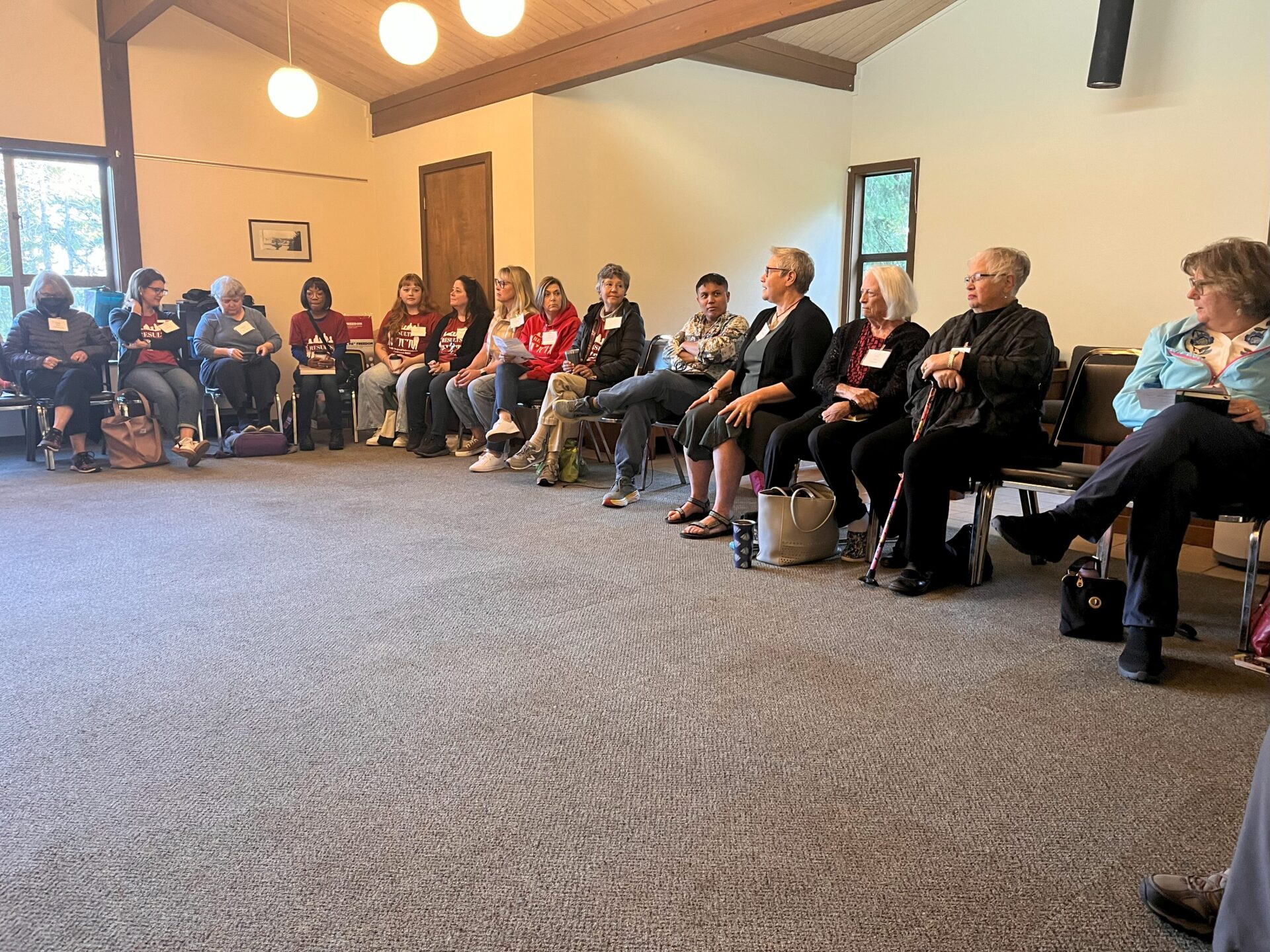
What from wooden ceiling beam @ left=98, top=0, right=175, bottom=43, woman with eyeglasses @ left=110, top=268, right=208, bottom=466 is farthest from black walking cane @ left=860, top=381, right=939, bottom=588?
wooden ceiling beam @ left=98, top=0, right=175, bottom=43

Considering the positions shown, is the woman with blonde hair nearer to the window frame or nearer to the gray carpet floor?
the gray carpet floor

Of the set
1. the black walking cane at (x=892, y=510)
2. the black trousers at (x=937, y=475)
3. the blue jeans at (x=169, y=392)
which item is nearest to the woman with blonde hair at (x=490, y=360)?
the blue jeans at (x=169, y=392)

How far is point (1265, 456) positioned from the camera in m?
2.57

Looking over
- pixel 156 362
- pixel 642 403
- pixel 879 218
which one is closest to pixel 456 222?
pixel 156 362

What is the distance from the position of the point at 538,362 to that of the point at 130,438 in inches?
99.4

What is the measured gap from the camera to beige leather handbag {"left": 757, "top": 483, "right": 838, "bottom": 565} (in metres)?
3.54

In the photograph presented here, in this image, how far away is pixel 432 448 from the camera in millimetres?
6285

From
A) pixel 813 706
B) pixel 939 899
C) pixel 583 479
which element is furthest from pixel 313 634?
pixel 583 479

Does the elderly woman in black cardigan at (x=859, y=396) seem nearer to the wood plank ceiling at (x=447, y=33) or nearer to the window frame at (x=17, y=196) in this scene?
the wood plank ceiling at (x=447, y=33)

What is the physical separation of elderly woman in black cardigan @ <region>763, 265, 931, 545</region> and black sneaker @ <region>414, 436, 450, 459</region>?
304cm

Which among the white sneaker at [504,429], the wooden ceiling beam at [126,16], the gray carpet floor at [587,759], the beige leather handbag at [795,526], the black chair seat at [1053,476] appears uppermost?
the wooden ceiling beam at [126,16]

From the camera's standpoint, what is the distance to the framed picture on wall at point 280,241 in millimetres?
7434

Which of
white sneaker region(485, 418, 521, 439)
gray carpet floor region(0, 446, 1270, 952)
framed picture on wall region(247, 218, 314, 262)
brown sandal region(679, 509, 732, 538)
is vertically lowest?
gray carpet floor region(0, 446, 1270, 952)

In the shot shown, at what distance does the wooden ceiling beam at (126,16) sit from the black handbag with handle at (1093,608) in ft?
20.4
